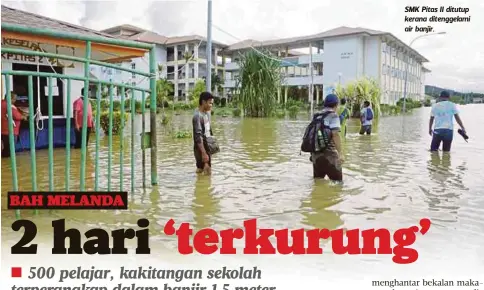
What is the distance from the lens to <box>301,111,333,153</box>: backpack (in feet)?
18.6

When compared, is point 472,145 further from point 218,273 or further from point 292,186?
point 218,273

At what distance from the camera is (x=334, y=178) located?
Answer: 594 cm

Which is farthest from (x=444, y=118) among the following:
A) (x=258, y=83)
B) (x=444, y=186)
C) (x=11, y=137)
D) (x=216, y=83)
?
(x=216, y=83)

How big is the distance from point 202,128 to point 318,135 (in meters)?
1.52

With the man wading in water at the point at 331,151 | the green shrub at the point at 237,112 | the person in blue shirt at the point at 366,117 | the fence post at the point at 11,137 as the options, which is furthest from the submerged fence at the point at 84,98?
the green shrub at the point at 237,112

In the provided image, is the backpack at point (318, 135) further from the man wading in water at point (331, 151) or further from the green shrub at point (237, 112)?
the green shrub at point (237, 112)

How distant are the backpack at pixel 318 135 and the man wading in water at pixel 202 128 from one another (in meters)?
1.33

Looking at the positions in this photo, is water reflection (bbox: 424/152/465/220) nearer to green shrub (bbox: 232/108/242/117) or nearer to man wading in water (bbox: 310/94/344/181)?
man wading in water (bbox: 310/94/344/181)

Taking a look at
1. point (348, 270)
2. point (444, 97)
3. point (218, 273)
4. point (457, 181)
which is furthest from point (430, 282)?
point (444, 97)

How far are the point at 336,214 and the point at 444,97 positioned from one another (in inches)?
207

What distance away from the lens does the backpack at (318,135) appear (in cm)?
566

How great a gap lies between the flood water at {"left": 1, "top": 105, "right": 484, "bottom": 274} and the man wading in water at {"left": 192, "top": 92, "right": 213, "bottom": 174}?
1.03 ft

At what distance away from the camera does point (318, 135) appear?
18.6 ft

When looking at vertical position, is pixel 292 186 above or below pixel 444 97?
below
